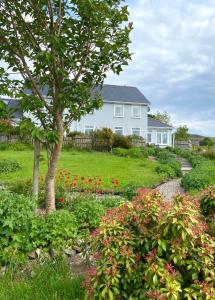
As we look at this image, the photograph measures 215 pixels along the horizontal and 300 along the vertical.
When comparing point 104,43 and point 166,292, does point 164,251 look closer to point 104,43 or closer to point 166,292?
point 166,292

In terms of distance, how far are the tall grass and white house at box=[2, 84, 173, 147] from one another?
34194mm

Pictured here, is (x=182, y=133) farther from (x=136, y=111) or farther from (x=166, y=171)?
(x=166, y=171)

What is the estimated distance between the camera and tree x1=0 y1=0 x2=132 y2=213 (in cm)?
578

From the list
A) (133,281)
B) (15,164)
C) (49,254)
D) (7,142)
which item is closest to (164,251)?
(133,281)

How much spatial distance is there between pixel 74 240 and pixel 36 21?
3.87 m

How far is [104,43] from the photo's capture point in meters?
5.95

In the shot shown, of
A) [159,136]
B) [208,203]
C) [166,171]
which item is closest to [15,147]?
[166,171]

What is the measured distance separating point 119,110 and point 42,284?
36945mm

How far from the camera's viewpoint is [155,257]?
3092 mm

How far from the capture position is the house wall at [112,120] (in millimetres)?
39281

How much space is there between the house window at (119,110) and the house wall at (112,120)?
0.35 metres

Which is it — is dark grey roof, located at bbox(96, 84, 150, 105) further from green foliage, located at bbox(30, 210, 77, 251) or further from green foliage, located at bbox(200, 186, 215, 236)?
green foliage, located at bbox(200, 186, 215, 236)

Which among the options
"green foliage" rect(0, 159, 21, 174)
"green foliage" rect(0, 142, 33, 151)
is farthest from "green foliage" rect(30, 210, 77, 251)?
"green foliage" rect(0, 142, 33, 151)

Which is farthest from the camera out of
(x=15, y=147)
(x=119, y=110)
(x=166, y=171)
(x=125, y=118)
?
(x=125, y=118)
